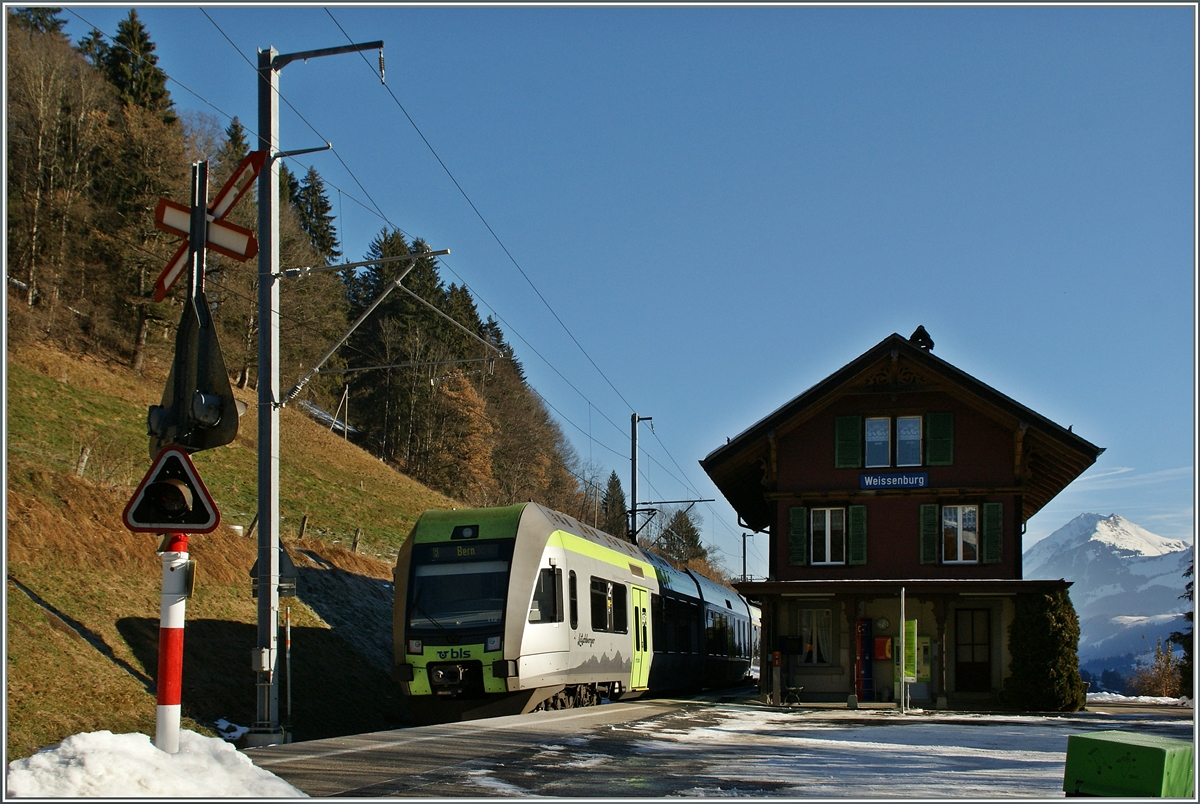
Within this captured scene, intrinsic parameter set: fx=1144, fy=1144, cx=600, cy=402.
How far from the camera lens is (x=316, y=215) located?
267 feet

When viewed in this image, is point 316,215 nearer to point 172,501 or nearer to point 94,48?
point 94,48

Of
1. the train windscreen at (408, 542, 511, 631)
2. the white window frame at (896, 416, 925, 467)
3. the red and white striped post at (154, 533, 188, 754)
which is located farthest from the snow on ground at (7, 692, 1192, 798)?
the white window frame at (896, 416, 925, 467)

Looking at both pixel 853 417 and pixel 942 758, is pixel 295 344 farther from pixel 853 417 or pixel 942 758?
pixel 942 758

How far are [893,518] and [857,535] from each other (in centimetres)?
96

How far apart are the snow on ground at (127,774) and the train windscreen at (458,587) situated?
956 cm

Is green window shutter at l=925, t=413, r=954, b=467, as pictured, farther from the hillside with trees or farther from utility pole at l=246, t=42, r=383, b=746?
utility pole at l=246, t=42, r=383, b=746

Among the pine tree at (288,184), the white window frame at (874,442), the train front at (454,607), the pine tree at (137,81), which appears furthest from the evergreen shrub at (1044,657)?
the pine tree at (288,184)

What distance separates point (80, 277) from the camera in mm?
41531

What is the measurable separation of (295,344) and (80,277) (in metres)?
11.3

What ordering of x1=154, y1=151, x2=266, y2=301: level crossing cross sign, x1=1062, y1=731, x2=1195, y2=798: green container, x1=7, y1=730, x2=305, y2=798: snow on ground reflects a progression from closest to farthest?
1. x1=7, y1=730, x2=305, y2=798: snow on ground
2. x1=1062, y1=731, x2=1195, y2=798: green container
3. x1=154, y1=151, x2=266, y2=301: level crossing cross sign

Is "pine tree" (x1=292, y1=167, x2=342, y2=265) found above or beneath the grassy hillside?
above

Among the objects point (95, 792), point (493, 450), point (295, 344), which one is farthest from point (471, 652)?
point (493, 450)

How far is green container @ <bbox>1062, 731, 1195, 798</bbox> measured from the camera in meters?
7.53

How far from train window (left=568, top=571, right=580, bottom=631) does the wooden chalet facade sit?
27.6 ft
